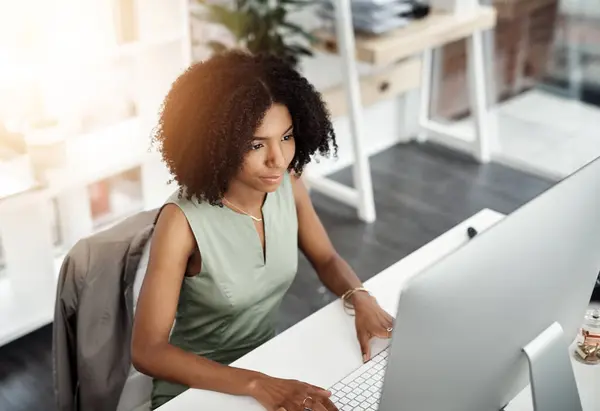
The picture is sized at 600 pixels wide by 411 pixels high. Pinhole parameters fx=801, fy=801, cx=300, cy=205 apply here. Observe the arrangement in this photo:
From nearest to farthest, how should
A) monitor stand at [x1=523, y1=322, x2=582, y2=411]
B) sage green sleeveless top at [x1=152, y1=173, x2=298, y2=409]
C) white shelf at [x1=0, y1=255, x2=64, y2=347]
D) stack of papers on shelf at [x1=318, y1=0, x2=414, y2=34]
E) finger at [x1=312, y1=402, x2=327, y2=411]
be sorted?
monitor stand at [x1=523, y1=322, x2=582, y2=411] < finger at [x1=312, y1=402, x2=327, y2=411] < sage green sleeveless top at [x1=152, y1=173, x2=298, y2=409] < white shelf at [x1=0, y1=255, x2=64, y2=347] < stack of papers on shelf at [x1=318, y1=0, x2=414, y2=34]

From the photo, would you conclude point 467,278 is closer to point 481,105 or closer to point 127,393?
point 127,393

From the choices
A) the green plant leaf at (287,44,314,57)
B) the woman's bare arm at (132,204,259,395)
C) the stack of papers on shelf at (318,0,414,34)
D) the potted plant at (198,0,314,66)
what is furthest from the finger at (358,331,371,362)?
the stack of papers on shelf at (318,0,414,34)

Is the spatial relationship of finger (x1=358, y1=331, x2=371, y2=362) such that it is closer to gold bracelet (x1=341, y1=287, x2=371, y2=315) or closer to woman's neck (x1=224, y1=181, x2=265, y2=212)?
gold bracelet (x1=341, y1=287, x2=371, y2=315)

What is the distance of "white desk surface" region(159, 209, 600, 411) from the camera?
50.1 inches

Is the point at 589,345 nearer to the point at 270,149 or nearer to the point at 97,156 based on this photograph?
the point at 270,149

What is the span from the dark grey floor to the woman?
1039 mm

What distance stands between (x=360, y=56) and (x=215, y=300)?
1.79 m

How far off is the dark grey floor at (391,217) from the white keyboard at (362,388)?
4.27ft

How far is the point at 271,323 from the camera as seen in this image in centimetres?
166

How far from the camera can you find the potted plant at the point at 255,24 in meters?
2.76

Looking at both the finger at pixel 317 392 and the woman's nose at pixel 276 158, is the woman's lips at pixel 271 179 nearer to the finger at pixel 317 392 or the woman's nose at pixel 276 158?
the woman's nose at pixel 276 158

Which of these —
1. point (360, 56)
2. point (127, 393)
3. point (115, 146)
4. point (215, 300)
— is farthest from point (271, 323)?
point (360, 56)

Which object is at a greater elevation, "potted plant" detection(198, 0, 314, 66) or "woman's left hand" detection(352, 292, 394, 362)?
"potted plant" detection(198, 0, 314, 66)

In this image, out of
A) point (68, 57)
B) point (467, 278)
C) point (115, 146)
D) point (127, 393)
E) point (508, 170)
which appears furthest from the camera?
point (508, 170)
